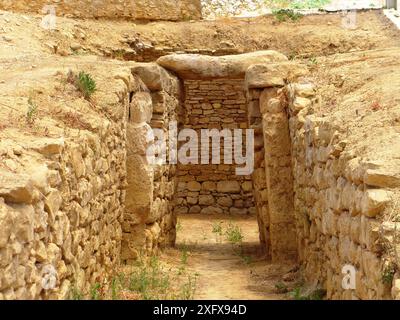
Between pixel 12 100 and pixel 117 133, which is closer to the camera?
pixel 12 100

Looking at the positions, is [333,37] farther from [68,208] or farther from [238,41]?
[68,208]

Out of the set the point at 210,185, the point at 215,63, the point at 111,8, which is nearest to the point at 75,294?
the point at 215,63

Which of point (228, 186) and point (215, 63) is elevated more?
point (215, 63)

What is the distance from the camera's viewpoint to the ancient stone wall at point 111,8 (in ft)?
47.0

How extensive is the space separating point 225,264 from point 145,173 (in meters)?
1.91

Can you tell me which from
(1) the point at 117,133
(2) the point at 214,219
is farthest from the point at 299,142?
(2) the point at 214,219

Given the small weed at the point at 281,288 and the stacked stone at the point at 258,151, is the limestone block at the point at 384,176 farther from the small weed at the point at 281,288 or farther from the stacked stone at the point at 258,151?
the stacked stone at the point at 258,151

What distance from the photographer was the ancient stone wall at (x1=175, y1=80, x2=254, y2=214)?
49.3 ft

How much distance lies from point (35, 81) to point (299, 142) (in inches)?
127

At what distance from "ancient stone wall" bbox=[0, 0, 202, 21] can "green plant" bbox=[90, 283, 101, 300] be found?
976 centimetres

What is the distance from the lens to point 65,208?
16.0 ft

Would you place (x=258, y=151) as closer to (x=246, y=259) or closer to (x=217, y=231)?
(x=246, y=259)

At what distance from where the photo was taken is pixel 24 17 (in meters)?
13.1

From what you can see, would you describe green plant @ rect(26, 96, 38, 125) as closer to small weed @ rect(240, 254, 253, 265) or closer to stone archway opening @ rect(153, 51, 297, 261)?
stone archway opening @ rect(153, 51, 297, 261)
